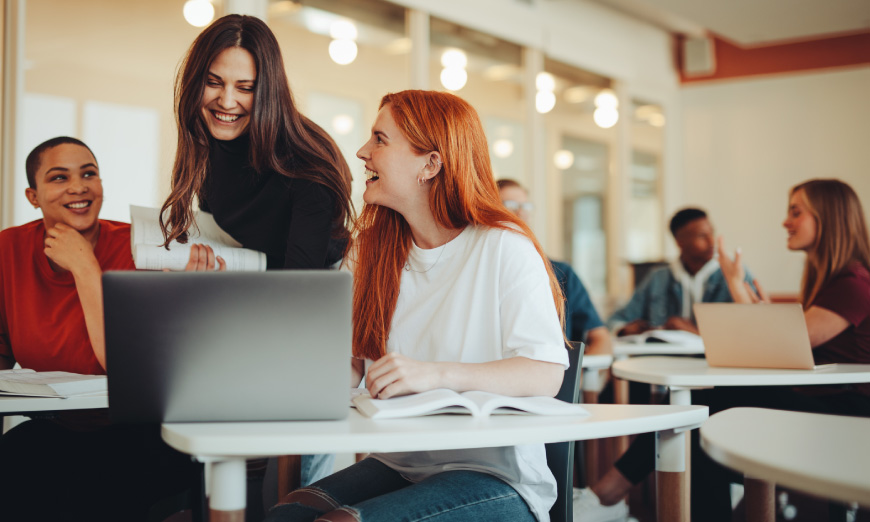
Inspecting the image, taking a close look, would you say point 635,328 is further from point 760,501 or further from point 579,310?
point 760,501

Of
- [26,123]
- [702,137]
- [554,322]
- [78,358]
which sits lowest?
[78,358]

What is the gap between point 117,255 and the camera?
7.28 feet

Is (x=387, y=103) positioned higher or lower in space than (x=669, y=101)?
lower

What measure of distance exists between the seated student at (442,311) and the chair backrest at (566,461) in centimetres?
13

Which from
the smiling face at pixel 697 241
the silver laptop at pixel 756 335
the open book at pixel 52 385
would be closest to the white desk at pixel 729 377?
the silver laptop at pixel 756 335

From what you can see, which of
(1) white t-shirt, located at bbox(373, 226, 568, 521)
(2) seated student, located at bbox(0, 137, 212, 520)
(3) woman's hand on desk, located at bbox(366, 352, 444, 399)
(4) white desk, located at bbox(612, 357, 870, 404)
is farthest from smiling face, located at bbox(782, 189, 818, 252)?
(2) seated student, located at bbox(0, 137, 212, 520)

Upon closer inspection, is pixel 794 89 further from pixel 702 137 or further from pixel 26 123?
pixel 26 123

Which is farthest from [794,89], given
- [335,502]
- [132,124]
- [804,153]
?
[335,502]

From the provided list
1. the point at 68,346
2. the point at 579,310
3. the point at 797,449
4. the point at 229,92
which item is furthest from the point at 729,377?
the point at 68,346

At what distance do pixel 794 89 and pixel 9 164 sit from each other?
6.27 meters

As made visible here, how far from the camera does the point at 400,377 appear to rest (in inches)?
51.8

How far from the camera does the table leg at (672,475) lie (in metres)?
1.39

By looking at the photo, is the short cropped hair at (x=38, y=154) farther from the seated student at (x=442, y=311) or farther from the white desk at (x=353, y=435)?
the white desk at (x=353, y=435)

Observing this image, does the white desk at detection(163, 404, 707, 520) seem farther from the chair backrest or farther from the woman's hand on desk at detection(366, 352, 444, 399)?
the chair backrest
